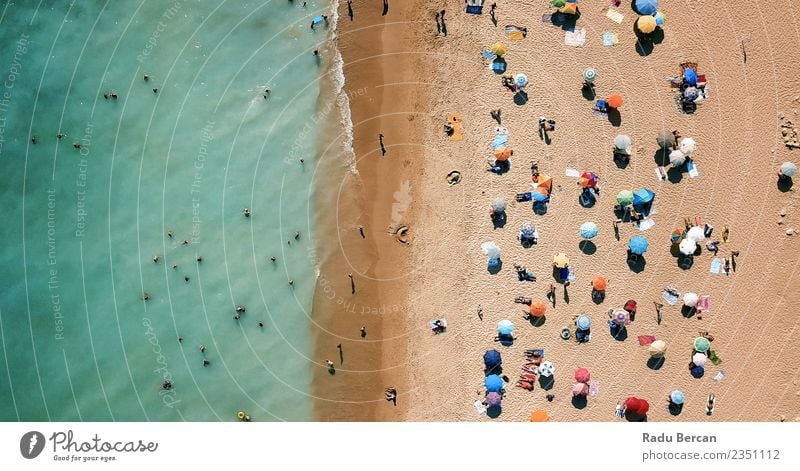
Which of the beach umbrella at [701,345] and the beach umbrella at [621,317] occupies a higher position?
the beach umbrella at [621,317]

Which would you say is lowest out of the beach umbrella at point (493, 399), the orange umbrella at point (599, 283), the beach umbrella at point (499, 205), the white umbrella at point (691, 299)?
the beach umbrella at point (493, 399)

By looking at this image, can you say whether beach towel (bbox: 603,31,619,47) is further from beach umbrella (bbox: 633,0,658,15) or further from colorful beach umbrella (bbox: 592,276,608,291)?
colorful beach umbrella (bbox: 592,276,608,291)

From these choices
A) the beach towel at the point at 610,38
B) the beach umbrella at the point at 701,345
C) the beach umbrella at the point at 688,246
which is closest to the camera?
the beach umbrella at the point at 688,246

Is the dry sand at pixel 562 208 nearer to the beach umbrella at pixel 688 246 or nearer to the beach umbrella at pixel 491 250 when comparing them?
the beach umbrella at pixel 491 250

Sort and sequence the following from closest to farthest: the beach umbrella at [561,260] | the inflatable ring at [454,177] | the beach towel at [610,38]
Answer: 1. the beach umbrella at [561,260]
2. the beach towel at [610,38]
3. the inflatable ring at [454,177]

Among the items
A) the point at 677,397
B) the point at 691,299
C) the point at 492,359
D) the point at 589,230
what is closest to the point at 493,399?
the point at 492,359

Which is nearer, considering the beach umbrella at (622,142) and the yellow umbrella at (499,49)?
the beach umbrella at (622,142)

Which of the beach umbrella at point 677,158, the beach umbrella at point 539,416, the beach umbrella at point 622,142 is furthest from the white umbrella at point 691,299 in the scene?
the beach umbrella at point 539,416
